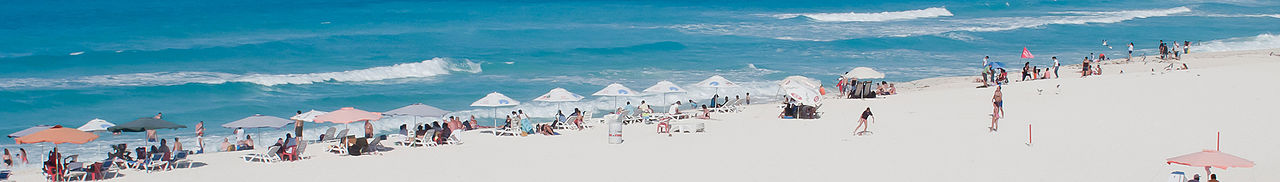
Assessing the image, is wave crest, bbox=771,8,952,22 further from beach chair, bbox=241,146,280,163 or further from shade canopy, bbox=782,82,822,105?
beach chair, bbox=241,146,280,163

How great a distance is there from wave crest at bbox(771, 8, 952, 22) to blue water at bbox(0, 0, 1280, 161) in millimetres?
146

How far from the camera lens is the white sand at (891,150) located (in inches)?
583

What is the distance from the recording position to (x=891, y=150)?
16.5 metres

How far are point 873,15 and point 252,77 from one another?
42689 millimetres

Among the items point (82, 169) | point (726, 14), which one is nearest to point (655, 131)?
point (82, 169)

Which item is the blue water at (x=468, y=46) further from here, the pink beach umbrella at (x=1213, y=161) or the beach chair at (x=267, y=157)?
the pink beach umbrella at (x=1213, y=161)

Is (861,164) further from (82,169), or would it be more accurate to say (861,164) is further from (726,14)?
(726,14)

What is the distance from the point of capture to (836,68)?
1463 inches

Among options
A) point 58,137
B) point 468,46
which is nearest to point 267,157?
point 58,137

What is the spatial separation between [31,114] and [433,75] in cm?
1188

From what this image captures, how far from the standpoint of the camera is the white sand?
48.6 ft

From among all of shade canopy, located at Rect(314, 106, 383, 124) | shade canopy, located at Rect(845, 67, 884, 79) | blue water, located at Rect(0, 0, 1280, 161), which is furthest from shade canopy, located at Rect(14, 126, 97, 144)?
shade canopy, located at Rect(845, 67, 884, 79)

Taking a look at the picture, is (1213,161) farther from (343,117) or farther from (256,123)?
(256,123)

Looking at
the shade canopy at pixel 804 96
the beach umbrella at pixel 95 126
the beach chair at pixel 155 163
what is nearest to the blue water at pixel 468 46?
the beach umbrella at pixel 95 126
